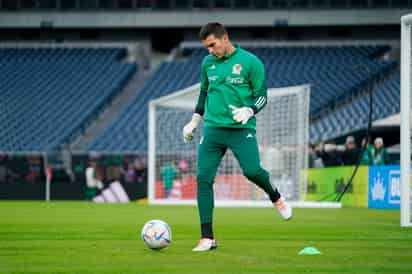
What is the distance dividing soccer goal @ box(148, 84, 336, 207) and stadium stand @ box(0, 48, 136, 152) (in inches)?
332

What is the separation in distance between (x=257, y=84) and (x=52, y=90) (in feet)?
107

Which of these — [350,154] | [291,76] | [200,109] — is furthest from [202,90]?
[291,76]

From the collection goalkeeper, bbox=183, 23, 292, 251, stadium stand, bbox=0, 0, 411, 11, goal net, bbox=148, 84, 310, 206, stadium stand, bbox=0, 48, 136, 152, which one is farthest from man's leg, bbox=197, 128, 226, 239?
stadium stand, bbox=0, 0, 411, 11

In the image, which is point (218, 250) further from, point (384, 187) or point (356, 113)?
point (356, 113)

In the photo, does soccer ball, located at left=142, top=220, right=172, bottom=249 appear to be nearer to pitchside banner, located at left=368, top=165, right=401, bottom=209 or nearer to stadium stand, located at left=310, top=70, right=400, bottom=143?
pitchside banner, located at left=368, top=165, right=401, bottom=209

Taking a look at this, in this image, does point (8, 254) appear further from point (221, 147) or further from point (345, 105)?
point (345, 105)

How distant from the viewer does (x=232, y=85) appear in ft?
28.0

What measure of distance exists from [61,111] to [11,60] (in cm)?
658

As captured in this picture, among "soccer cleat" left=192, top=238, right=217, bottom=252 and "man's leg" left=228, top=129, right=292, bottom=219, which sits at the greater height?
"man's leg" left=228, top=129, right=292, bottom=219

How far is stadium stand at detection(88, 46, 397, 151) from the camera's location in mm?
35312

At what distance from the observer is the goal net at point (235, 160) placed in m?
23.6

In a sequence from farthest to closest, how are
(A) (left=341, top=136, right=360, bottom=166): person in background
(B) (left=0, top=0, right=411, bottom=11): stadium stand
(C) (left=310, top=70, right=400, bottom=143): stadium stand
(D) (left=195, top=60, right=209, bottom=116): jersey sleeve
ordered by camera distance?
1. (B) (left=0, top=0, right=411, bottom=11): stadium stand
2. (C) (left=310, top=70, right=400, bottom=143): stadium stand
3. (A) (left=341, top=136, right=360, bottom=166): person in background
4. (D) (left=195, top=60, right=209, bottom=116): jersey sleeve

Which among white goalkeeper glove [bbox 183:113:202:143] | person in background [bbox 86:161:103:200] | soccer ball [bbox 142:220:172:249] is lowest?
person in background [bbox 86:161:103:200]

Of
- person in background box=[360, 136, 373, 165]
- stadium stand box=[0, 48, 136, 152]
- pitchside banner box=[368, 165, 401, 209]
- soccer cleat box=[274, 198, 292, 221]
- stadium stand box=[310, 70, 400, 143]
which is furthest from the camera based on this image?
stadium stand box=[0, 48, 136, 152]
